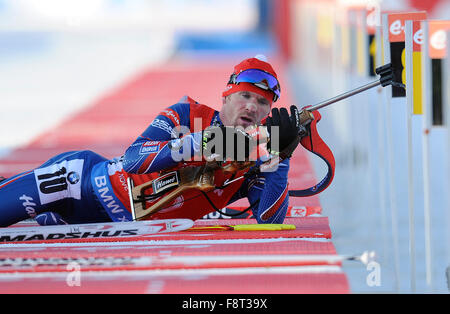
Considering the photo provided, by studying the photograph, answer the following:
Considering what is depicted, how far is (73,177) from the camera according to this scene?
391 cm

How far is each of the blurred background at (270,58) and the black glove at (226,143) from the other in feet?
2.07

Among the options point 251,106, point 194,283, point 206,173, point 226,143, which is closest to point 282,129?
point 226,143

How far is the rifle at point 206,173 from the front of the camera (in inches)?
142

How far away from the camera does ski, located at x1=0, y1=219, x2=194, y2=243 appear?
3.59 meters

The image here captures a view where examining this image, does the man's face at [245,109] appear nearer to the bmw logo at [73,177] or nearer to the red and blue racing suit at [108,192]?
the red and blue racing suit at [108,192]

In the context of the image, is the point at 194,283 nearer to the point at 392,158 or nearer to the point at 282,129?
the point at 282,129

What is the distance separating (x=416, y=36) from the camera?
364 centimetres

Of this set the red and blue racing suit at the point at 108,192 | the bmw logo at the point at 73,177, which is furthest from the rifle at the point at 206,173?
the bmw logo at the point at 73,177

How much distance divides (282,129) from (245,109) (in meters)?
0.37

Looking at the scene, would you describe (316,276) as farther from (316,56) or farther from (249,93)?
(316,56)

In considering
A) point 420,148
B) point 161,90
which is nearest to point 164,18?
point 161,90

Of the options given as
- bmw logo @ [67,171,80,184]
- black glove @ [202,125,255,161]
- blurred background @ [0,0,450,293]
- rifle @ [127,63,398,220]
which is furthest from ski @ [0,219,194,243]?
blurred background @ [0,0,450,293]

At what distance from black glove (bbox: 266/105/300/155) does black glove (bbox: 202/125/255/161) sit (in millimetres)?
87

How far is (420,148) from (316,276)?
211 inches
